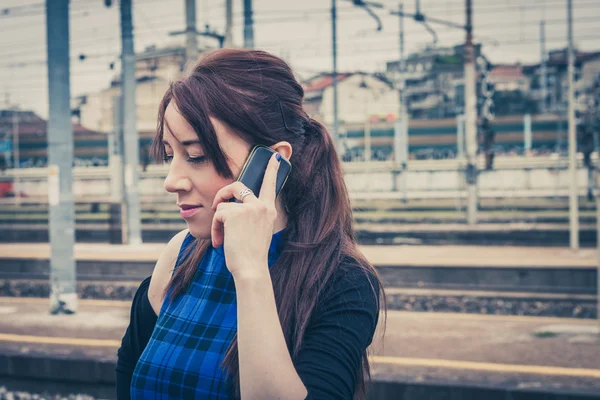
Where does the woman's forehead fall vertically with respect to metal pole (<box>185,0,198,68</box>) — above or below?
below

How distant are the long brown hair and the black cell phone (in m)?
0.04

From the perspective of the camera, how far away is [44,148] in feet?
133

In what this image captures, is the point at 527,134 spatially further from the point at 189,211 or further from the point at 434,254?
the point at 189,211

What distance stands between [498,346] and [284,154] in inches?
188

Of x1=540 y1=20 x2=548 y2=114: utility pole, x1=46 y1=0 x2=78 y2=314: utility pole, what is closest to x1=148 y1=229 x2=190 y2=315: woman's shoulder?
x1=46 y1=0 x2=78 y2=314: utility pole

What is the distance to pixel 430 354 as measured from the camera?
534 centimetres

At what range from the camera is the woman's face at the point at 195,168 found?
147 cm

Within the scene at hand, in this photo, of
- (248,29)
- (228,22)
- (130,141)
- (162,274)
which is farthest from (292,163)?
(130,141)

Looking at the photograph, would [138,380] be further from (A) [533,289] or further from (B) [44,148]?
(B) [44,148]

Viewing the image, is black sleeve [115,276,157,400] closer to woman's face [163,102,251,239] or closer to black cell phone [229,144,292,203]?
→ woman's face [163,102,251,239]

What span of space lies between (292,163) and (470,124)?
1709cm

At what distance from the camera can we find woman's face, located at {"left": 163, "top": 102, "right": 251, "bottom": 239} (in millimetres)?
1466

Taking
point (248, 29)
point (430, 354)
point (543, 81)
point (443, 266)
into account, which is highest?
point (543, 81)

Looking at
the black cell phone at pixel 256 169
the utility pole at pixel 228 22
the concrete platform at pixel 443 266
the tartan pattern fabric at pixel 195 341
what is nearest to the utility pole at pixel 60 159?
the concrete platform at pixel 443 266
